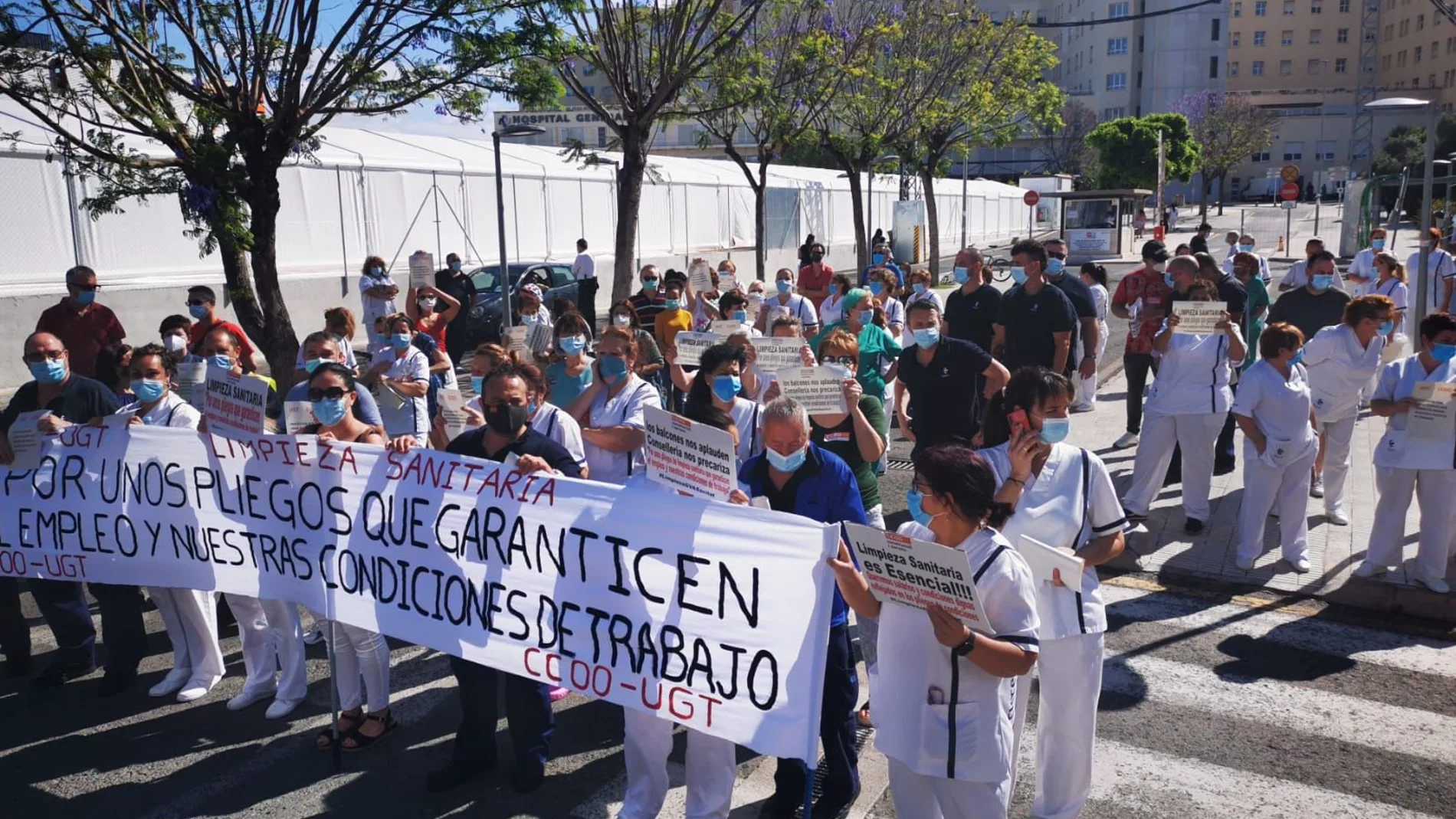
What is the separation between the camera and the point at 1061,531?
423 cm

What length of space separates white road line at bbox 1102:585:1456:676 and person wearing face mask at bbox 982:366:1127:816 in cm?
299

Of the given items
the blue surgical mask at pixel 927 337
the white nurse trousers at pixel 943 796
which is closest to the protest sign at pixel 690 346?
the blue surgical mask at pixel 927 337

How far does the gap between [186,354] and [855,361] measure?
5030 millimetres

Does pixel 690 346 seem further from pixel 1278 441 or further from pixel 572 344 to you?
pixel 1278 441

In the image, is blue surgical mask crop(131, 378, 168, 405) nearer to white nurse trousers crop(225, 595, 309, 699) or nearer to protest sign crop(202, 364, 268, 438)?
protest sign crop(202, 364, 268, 438)

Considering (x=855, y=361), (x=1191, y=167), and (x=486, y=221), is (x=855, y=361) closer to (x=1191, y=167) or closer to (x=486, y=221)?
(x=486, y=221)

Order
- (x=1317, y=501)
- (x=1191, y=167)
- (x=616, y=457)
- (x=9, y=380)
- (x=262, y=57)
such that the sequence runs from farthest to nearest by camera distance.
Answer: (x=1191, y=167) → (x=9, y=380) → (x=262, y=57) → (x=1317, y=501) → (x=616, y=457)

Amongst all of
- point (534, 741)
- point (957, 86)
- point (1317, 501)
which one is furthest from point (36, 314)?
point (957, 86)

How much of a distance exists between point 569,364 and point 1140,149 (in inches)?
2515

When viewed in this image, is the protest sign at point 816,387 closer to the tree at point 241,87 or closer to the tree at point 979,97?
the tree at point 241,87

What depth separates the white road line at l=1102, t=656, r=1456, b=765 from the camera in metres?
5.48

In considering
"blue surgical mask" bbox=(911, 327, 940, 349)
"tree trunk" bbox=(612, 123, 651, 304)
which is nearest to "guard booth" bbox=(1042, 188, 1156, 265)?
"tree trunk" bbox=(612, 123, 651, 304)

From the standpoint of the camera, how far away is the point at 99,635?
24.0 feet

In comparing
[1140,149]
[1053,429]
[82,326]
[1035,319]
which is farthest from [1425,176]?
[1140,149]
